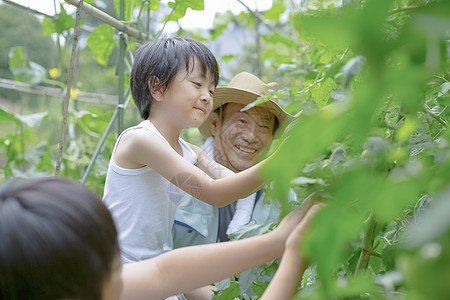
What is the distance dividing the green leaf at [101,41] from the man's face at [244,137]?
1.78 feet

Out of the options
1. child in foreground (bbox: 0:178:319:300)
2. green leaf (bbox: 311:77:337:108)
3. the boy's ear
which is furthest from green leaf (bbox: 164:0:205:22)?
child in foreground (bbox: 0:178:319:300)

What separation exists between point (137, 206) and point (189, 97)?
297mm

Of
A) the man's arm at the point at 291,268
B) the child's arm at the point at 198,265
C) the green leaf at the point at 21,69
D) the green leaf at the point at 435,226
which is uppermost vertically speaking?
the green leaf at the point at 435,226

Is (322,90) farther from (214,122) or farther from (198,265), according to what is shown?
(214,122)

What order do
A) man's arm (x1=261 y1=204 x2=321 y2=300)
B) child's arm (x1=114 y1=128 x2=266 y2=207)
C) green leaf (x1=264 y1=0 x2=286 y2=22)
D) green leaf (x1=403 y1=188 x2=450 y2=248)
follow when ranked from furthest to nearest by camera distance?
1. green leaf (x1=264 y1=0 x2=286 y2=22)
2. child's arm (x1=114 y1=128 x2=266 y2=207)
3. man's arm (x1=261 y1=204 x2=321 y2=300)
4. green leaf (x1=403 y1=188 x2=450 y2=248)

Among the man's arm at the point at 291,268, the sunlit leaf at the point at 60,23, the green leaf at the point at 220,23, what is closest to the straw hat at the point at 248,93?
the sunlit leaf at the point at 60,23

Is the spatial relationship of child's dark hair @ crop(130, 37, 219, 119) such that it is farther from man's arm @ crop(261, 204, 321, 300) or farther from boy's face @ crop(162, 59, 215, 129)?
man's arm @ crop(261, 204, 321, 300)

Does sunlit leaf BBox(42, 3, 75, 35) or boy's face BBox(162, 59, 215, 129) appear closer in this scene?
boy's face BBox(162, 59, 215, 129)

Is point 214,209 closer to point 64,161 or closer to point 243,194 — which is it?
point 243,194

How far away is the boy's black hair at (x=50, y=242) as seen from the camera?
0.66m

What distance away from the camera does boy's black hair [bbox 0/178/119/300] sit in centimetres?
66

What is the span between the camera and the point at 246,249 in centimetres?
76

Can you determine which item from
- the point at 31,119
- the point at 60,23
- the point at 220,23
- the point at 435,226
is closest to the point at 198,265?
the point at 435,226

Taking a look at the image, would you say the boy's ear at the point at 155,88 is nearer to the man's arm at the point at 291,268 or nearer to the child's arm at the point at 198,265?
the child's arm at the point at 198,265
